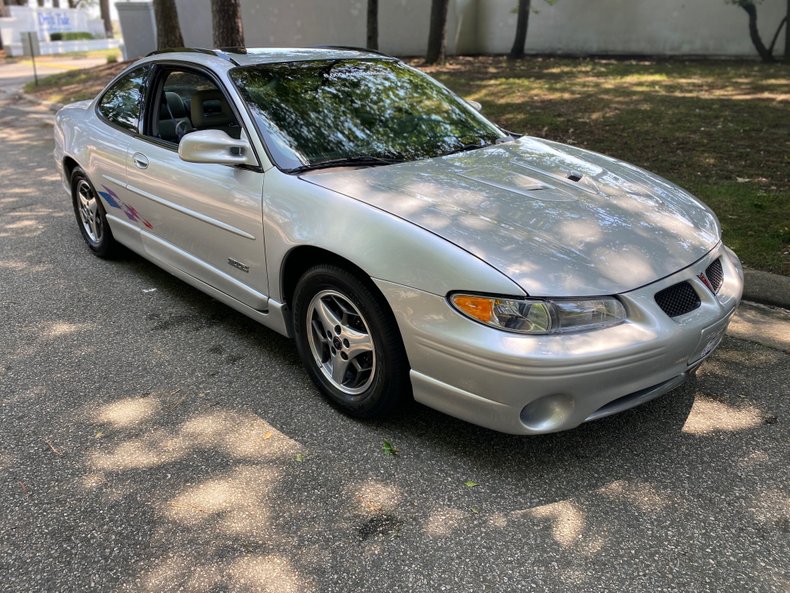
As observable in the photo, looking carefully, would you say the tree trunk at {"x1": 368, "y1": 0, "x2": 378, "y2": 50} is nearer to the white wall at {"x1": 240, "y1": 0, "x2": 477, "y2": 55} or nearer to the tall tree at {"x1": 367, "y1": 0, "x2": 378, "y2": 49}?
the tall tree at {"x1": 367, "y1": 0, "x2": 378, "y2": 49}

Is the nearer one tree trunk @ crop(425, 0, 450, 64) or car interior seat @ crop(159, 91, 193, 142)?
car interior seat @ crop(159, 91, 193, 142)

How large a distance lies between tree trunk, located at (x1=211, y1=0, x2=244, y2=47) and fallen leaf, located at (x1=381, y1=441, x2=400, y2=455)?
366 inches

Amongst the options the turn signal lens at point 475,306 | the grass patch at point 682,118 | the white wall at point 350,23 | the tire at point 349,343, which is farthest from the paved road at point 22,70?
the turn signal lens at point 475,306

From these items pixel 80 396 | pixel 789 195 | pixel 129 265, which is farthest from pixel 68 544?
pixel 789 195

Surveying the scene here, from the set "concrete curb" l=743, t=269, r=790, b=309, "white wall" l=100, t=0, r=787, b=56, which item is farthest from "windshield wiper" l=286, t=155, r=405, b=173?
"white wall" l=100, t=0, r=787, b=56

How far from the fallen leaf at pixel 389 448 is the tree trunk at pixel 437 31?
1360cm

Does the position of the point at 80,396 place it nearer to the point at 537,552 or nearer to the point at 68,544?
the point at 68,544

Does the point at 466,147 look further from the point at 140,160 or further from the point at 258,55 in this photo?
the point at 140,160

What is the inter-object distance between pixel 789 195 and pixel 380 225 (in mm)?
4933

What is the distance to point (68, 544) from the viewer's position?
7.99ft

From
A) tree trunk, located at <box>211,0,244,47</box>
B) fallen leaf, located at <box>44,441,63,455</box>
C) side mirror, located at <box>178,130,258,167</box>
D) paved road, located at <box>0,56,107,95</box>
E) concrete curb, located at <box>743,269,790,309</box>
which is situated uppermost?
tree trunk, located at <box>211,0,244,47</box>

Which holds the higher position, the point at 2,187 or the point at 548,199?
the point at 548,199

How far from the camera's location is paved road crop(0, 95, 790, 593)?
2305mm

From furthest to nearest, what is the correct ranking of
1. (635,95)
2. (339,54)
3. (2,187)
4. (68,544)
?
1. (635,95)
2. (2,187)
3. (339,54)
4. (68,544)
